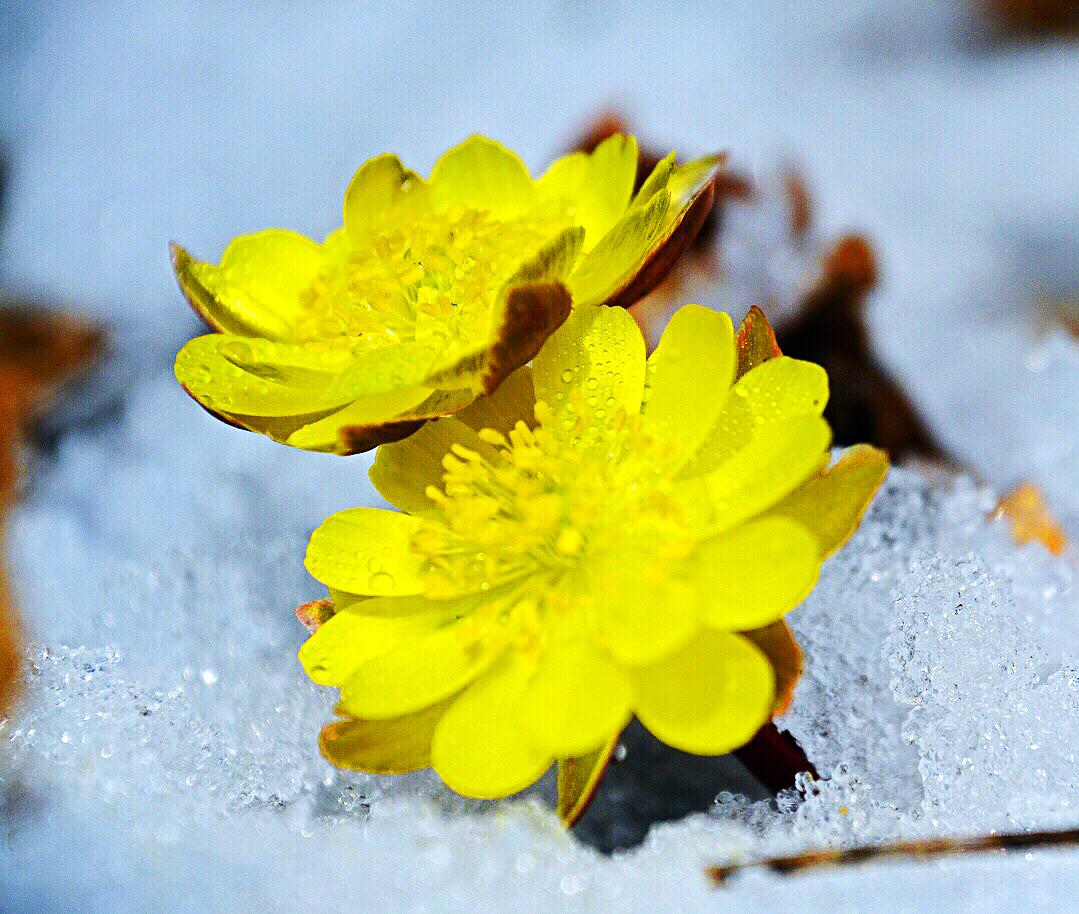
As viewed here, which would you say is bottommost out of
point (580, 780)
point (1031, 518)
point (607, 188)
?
point (1031, 518)

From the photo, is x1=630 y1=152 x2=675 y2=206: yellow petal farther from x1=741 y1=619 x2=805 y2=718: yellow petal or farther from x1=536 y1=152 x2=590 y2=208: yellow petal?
x1=741 y1=619 x2=805 y2=718: yellow petal

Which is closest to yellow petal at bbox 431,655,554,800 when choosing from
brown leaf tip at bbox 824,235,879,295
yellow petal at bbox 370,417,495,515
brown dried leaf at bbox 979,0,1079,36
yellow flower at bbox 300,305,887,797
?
yellow flower at bbox 300,305,887,797

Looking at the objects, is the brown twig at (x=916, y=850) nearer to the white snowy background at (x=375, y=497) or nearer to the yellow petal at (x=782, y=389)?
the white snowy background at (x=375, y=497)

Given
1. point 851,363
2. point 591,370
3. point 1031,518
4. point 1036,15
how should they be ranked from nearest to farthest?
point 591,370 < point 1031,518 < point 851,363 < point 1036,15

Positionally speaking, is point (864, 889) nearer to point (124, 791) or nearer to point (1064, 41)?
point (124, 791)

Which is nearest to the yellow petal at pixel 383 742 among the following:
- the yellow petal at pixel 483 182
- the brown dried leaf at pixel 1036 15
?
the yellow petal at pixel 483 182

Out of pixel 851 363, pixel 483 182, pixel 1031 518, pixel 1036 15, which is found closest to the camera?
pixel 483 182

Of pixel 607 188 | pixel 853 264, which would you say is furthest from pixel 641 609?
pixel 853 264

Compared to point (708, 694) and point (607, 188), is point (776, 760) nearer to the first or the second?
point (708, 694)
